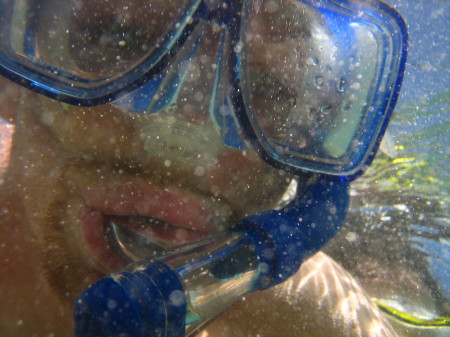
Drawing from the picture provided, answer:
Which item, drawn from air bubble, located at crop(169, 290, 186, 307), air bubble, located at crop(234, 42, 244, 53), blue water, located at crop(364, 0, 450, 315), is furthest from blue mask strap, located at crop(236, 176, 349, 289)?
Answer: blue water, located at crop(364, 0, 450, 315)

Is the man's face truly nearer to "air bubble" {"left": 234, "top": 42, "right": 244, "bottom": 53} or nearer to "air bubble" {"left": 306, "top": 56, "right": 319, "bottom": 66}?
"air bubble" {"left": 234, "top": 42, "right": 244, "bottom": 53}

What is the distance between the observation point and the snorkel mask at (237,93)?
1.05 metres

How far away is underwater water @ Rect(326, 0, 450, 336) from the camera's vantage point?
5.76 meters

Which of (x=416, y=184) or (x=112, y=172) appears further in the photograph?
(x=416, y=184)

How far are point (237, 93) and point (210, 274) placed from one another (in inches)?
35.5

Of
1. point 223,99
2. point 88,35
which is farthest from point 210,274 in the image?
point 88,35

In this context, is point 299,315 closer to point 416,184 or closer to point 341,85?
point 341,85

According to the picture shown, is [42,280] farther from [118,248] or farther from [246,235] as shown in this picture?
[246,235]

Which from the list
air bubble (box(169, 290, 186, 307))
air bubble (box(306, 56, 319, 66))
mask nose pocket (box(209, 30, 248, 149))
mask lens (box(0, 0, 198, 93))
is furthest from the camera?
air bubble (box(306, 56, 319, 66))

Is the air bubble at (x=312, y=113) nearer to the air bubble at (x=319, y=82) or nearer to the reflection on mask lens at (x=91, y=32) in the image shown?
the air bubble at (x=319, y=82)

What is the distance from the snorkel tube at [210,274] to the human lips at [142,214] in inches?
10.2

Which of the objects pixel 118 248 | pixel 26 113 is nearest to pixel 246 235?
pixel 118 248

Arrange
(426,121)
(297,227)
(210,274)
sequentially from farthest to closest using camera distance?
(426,121)
(297,227)
(210,274)

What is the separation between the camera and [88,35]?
1.46 meters
